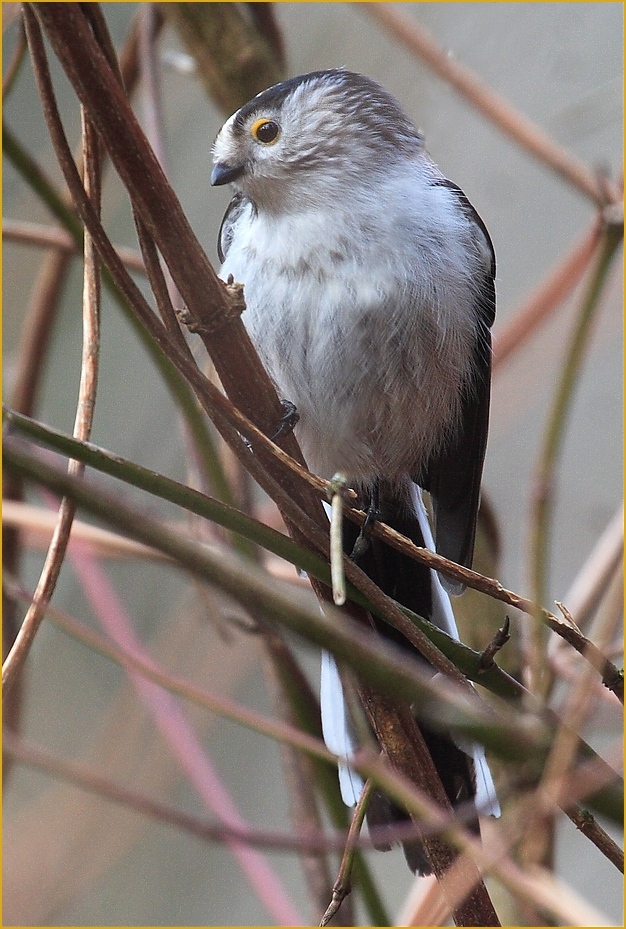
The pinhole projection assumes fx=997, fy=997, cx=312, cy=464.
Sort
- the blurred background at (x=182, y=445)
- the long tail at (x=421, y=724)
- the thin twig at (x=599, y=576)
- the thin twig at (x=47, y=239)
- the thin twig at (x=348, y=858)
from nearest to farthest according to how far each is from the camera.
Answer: the thin twig at (x=348, y=858)
the long tail at (x=421, y=724)
the thin twig at (x=599, y=576)
the thin twig at (x=47, y=239)
the blurred background at (x=182, y=445)

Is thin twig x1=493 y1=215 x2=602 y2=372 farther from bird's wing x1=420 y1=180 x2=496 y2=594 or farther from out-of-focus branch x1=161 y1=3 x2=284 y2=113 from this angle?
out-of-focus branch x1=161 y1=3 x2=284 y2=113

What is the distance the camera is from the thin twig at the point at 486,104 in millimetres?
1926

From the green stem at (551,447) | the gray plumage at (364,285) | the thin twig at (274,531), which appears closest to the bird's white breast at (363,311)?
the gray plumage at (364,285)

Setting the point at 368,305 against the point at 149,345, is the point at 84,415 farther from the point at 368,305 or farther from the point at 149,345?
the point at 368,305

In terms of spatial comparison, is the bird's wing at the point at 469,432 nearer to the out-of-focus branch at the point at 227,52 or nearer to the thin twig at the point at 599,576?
the thin twig at the point at 599,576

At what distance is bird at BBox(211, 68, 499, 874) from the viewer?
5.74 ft

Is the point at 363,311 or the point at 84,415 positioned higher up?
the point at 363,311

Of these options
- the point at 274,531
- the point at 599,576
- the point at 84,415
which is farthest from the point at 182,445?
the point at 274,531

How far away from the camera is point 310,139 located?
79.4 inches

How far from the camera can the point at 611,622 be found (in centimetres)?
111

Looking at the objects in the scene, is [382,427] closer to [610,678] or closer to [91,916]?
[610,678]

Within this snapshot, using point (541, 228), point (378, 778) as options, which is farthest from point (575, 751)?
point (541, 228)

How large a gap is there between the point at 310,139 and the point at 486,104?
36 cm

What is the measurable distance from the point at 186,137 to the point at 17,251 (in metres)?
0.61
